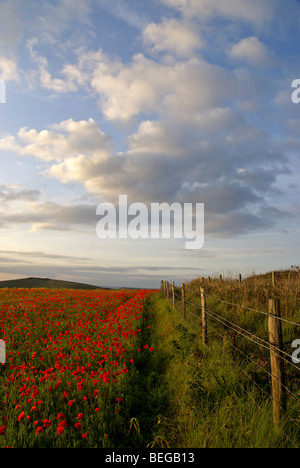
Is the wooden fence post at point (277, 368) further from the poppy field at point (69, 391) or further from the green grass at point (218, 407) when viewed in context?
the poppy field at point (69, 391)

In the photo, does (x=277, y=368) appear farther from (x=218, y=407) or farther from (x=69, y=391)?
(x=69, y=391)

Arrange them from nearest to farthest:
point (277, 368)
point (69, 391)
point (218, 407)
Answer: point (277, 368), point (218, 407), point (69, 391)

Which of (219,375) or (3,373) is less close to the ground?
(219,375)

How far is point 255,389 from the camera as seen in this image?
505cm

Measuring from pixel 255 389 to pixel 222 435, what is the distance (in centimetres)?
181

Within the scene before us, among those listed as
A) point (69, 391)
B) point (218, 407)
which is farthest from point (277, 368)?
point (69, 391)

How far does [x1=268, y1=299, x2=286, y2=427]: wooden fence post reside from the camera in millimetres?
4027

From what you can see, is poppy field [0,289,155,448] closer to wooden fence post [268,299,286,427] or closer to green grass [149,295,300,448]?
green grass [149,295,300,448]

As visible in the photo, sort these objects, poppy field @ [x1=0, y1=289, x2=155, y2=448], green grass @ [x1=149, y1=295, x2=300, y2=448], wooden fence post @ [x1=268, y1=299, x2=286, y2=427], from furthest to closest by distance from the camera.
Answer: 1. wooden fence post @ [x1=268, y1=299, x2=286, y2=427]
2. poppy field @ [x1=0, y1=289, x2=155, y2=448]
3. green grass @ [x1=149, y1=295, x2=300, y2=448]

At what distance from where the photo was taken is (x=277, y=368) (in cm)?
413

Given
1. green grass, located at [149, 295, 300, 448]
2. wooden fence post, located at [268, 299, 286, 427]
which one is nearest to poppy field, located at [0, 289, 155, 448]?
green grass, located at [149, 295, 300, 448]
